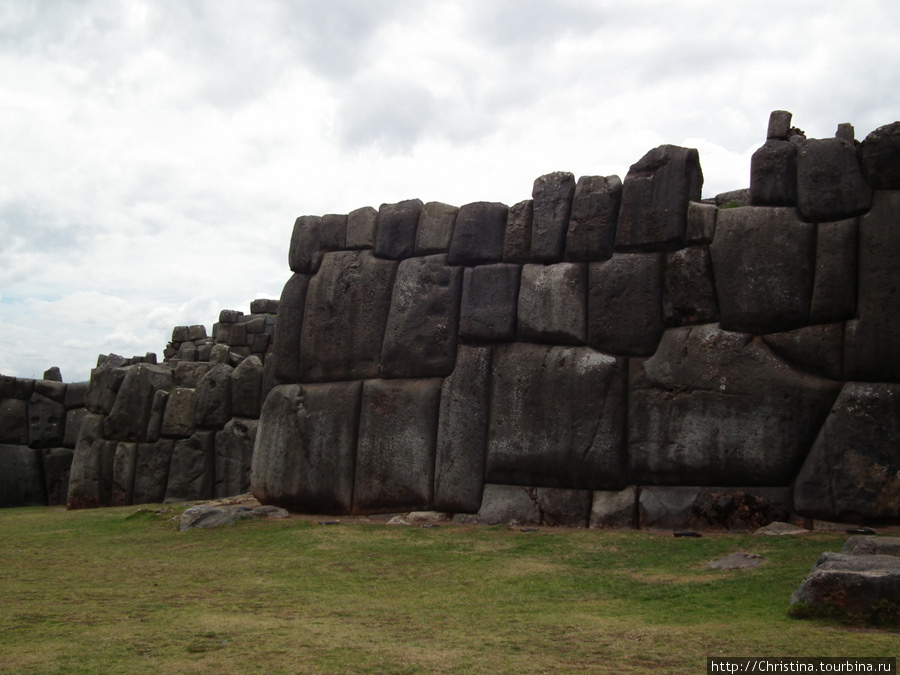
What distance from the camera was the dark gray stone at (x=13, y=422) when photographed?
2312 centimetres

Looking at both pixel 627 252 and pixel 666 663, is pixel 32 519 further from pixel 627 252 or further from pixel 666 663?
pixel 666 663

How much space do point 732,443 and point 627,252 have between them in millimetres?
3049

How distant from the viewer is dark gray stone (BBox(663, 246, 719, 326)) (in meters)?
11.8

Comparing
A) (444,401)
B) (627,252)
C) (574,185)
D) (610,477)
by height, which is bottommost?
(610,477)

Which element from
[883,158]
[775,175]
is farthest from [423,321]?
[883,158]

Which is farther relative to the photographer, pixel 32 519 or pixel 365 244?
pixel 32 519

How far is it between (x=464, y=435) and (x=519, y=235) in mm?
3139

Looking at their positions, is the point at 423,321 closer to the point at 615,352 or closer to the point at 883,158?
the point at 615,352

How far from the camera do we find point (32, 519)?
56.0 ft

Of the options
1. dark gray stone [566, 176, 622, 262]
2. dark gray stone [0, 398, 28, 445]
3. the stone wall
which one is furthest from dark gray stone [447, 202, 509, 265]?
dark gray stone [0, 398, 28, 445]

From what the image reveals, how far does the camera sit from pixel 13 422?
23.2 meters

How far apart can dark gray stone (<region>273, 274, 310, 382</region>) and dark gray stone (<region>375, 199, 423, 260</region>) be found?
166 cm

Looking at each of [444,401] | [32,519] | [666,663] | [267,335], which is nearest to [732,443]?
[444,401]

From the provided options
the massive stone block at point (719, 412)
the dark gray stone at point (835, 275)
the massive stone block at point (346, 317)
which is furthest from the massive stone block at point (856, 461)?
the massive stone block at point (346, 317)
